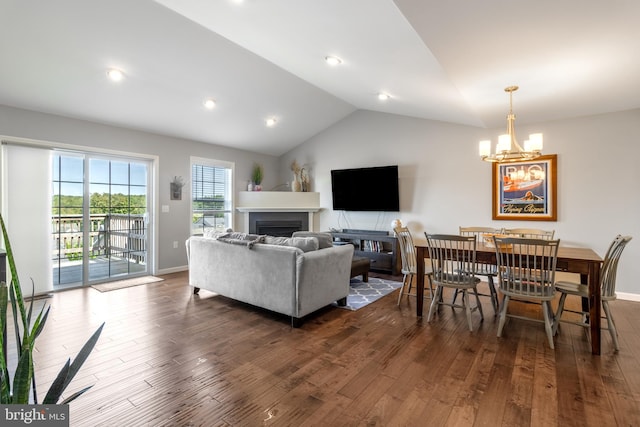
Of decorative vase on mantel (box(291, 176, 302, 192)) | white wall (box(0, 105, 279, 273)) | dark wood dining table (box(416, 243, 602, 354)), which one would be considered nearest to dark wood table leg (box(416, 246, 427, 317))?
dark wood dining table (box(416, 243, 602, 354))

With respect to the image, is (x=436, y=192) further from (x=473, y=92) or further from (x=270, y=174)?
(x=270, y=174)

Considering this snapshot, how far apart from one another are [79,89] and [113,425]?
3982 mm

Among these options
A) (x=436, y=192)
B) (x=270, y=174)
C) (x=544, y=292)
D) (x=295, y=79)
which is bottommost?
(x=544, y=292)

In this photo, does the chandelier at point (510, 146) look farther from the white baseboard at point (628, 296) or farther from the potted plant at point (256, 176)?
the potted plant at point (256, 176)

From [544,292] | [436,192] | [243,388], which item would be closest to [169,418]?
[243,388]

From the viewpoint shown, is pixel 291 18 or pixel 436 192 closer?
Answer: pixel 291 18

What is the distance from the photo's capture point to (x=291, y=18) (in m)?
2.77

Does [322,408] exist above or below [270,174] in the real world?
below

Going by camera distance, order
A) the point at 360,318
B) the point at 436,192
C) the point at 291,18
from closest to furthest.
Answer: the point at 291,18 → the point at 360,318 → the point at 436,192

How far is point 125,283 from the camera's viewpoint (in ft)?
15.8

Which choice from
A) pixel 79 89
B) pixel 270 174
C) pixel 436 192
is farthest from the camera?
pixel 270 174

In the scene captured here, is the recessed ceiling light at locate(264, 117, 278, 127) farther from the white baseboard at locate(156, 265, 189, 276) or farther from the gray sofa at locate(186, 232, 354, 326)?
the white baseboard at locate(156, 265, 189, 276)

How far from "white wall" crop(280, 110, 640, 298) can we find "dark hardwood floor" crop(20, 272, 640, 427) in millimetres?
1262

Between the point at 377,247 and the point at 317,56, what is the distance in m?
3.54
